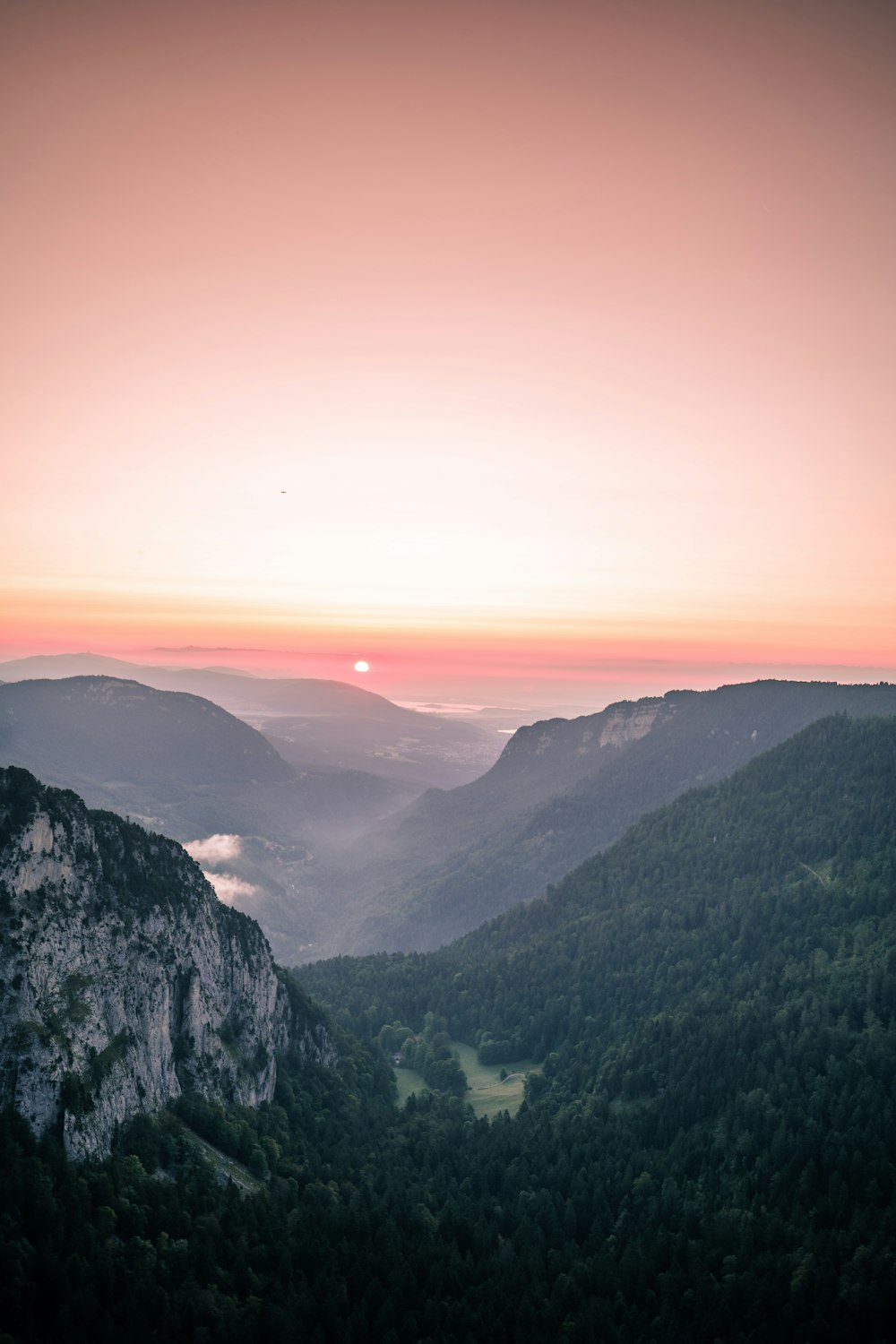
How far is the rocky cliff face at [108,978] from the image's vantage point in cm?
10025

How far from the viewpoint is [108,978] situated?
11675cm

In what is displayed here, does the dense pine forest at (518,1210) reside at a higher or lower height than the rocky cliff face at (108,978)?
lower

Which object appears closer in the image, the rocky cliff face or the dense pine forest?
the dense pine forest

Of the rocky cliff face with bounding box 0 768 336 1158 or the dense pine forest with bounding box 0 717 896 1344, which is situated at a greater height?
the rocky cliff face with bounding box 0 768 336 1158

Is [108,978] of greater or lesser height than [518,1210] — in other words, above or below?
above

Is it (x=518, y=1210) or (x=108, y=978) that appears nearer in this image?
(x=108, y=978)

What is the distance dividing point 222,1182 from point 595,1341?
50345 mm

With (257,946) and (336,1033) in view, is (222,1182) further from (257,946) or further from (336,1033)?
(336,1033)

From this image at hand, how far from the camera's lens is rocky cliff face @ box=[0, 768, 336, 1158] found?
100 metres

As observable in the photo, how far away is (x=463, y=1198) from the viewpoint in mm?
133000

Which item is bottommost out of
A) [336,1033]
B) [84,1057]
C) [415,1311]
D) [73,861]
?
[336,1033]

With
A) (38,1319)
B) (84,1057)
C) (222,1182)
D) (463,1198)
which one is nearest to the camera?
(38,1319)

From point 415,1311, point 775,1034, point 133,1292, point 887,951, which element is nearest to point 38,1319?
point 133,1292

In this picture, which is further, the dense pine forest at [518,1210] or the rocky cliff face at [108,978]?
the rocky cliff face at [108,978]
